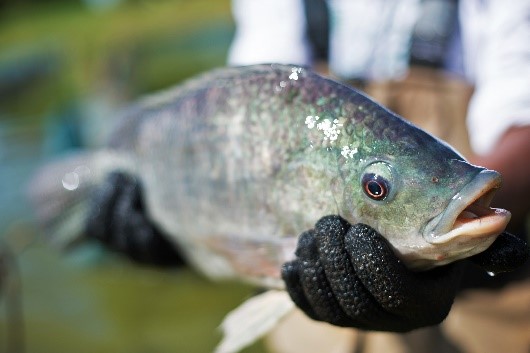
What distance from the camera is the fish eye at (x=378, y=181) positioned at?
6.26 ft

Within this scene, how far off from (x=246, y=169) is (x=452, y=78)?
1.39 m

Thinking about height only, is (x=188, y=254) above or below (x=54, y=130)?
above

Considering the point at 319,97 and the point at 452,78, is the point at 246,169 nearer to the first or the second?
the point at 319,97

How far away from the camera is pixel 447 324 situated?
2.83 metres

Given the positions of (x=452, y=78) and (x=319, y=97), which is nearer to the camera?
(x=319, y=97)

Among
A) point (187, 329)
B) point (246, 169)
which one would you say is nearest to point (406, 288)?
point (246, 169)

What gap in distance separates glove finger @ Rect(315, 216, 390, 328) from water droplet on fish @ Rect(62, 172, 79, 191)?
1983mm

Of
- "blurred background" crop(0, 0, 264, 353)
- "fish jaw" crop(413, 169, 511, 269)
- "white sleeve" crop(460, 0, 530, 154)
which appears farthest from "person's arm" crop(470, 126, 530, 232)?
"blurred background" crop(0, 0, 264, 353)

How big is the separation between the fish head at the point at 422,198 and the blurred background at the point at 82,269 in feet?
8.31

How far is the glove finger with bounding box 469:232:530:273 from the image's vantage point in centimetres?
181

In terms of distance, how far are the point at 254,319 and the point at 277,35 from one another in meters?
1.73

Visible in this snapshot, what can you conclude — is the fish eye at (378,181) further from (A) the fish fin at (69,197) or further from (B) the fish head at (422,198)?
(A) the fish fin at (69,197)

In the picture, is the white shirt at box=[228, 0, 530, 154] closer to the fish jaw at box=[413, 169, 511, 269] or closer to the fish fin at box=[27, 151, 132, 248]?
the fish fin at box=[27, 151, 132, 248]

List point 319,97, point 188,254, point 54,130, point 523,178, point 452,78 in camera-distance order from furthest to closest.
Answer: point 54,130, point 452,78, point 188,254, point 523,178, point 319,97
